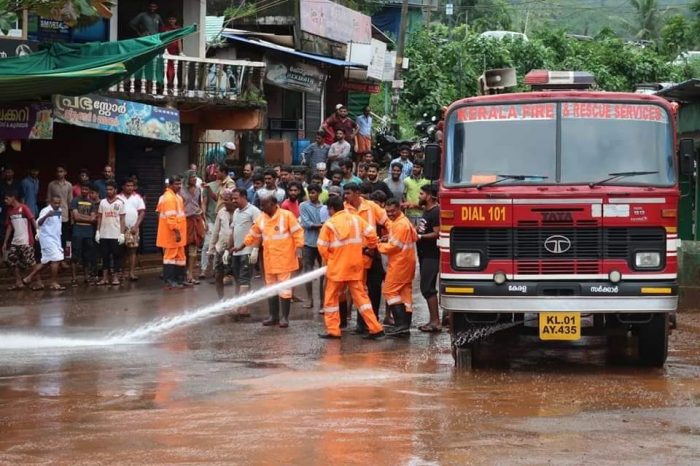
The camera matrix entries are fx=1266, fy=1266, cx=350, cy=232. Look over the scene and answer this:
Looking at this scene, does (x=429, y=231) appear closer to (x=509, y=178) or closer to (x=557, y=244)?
(x=509, y=178)

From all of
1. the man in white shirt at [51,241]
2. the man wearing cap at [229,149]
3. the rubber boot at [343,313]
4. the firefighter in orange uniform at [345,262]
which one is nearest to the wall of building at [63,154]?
the man wearing cap at [229,149]

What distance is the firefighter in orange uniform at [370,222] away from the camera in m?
13.7

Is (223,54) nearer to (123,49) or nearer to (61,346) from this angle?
(123,49)

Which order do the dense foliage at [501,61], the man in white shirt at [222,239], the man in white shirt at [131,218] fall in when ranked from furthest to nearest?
1. the dense foliage at [501,61]
2. the man in white shirt at [131,218]
3. the man in white shirt at [222,239]

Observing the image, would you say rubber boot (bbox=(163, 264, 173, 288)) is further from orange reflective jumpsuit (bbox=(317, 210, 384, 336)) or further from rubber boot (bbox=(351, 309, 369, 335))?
orange reflective jumpsuit (bbox=(317, 210, 384, 336))

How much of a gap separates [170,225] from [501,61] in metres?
27.3

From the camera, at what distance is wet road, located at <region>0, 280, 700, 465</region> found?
25.2ft

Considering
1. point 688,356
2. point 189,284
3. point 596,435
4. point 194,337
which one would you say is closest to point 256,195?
point 189,284

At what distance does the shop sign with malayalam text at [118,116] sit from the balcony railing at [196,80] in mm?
798

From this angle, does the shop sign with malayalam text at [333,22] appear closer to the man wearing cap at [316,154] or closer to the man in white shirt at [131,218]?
the man wearing cap at [316,154]

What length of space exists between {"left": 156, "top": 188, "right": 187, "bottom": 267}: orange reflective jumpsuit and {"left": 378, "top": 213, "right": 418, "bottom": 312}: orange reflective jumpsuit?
19.5 ft

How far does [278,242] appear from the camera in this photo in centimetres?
1448

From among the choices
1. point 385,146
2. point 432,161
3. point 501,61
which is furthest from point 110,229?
point 501,61

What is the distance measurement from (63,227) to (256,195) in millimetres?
4241
